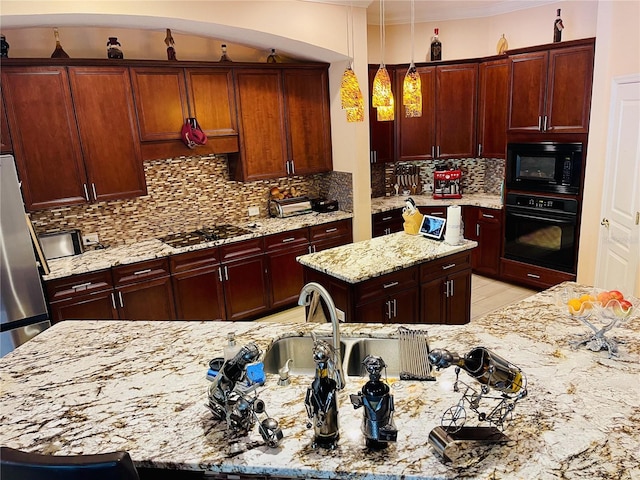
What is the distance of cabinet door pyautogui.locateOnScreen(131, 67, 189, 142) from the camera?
3932mm

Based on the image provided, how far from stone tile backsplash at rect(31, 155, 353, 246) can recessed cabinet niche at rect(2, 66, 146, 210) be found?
29 cm

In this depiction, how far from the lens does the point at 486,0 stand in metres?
5.07

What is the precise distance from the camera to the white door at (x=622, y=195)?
3.56 m

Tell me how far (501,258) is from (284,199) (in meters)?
2.52

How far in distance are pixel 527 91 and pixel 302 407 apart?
4.31 m

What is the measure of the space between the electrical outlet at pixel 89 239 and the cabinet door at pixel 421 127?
3.49 metres

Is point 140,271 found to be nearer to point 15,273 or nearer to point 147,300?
point 147,300

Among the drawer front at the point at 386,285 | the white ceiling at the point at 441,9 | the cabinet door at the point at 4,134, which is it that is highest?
the white ceiling at the point at 441,9

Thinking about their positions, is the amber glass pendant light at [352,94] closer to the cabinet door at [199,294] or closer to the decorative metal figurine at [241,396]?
the decorative metal figurine at [241,396]

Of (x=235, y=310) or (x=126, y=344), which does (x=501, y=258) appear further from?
(x=126, y=344)

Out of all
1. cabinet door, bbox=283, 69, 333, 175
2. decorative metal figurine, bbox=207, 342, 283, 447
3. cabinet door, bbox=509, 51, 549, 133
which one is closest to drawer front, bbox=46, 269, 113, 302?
cabinet door, bbox=283, 69, 333, 175

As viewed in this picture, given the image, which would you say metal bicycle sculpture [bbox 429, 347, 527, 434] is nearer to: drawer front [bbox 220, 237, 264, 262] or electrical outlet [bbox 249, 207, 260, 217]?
drawer front [bbox 220, 237, 264, 262]

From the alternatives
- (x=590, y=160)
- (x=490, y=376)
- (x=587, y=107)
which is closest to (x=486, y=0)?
(x=587, y=107)

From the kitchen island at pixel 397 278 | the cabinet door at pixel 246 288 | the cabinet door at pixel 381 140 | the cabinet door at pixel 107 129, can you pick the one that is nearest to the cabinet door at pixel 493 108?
the cabinet door at pixel 381 140
